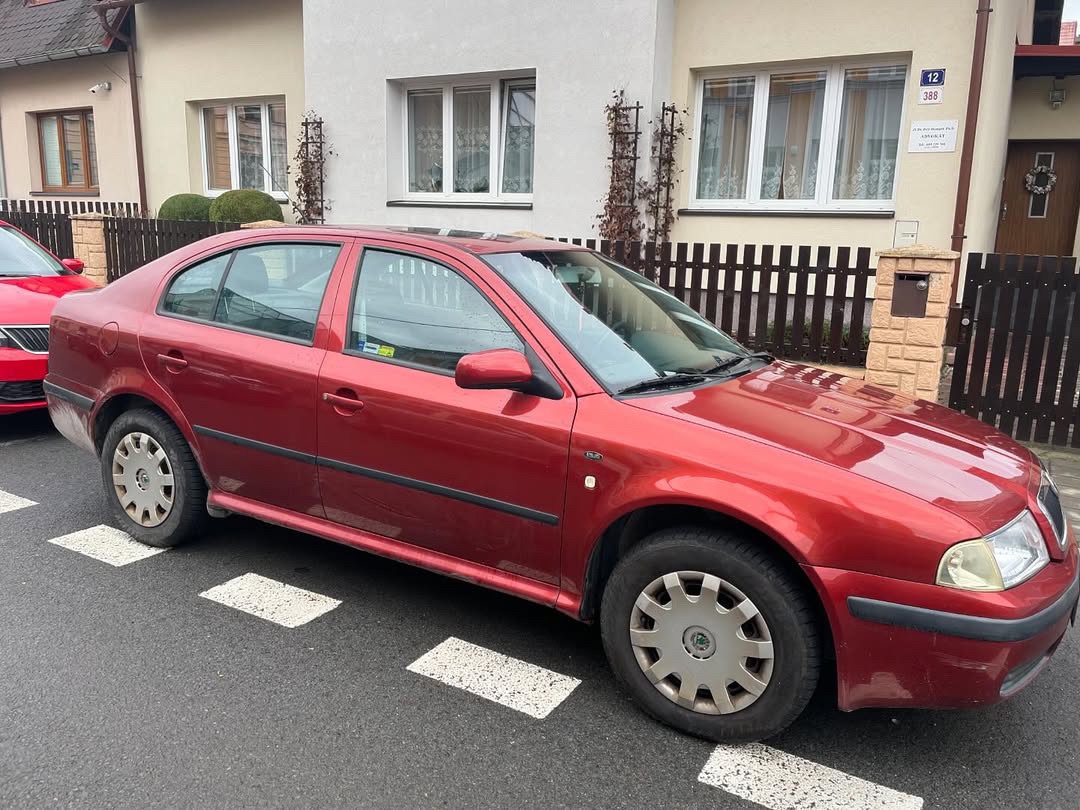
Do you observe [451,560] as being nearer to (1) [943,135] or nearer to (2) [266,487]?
(2) [266,487]

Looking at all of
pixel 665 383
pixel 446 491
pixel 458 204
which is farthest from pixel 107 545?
pixel 458 204

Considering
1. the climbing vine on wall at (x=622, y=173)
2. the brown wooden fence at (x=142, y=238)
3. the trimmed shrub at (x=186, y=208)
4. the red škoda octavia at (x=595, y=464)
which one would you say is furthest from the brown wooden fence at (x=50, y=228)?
the red škoda octavia at (x=595, y=464)

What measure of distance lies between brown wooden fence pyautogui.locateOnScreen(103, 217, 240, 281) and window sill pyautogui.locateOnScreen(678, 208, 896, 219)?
18.3ft

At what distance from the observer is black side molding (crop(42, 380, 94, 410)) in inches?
174

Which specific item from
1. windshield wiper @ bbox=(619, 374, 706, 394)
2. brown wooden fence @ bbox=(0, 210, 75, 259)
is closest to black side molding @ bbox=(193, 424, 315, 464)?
windshield wiper @ bbox=(619, 374, 706, 394)

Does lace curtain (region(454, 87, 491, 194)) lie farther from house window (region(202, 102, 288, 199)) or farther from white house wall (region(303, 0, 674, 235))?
house window (region(202, 102, 288, 199))

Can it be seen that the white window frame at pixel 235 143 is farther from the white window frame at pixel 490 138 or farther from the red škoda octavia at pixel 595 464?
the red škoda octavia at pixel 595 464

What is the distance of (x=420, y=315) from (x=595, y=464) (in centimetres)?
106

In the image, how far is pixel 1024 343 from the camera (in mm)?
6426

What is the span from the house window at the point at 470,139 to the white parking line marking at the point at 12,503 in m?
7.62

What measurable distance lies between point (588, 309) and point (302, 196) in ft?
33.4

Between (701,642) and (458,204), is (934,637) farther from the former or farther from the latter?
(458,204)

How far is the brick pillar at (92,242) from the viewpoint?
11305mm

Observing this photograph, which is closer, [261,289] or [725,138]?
[261,289]
